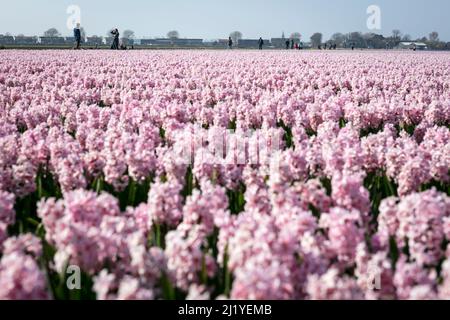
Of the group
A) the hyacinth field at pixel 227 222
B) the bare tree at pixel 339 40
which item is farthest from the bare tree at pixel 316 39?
the hyacinth field at pixel 227 222

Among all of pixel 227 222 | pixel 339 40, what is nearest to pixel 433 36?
pixel 339 40

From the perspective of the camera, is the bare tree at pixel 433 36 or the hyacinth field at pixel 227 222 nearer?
the hyacinth field at pixel 227 222

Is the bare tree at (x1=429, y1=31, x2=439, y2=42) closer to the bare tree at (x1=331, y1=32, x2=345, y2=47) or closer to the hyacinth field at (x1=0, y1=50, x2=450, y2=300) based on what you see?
the bare tree at (x1=331, y1=32, x2=345, y2=47)

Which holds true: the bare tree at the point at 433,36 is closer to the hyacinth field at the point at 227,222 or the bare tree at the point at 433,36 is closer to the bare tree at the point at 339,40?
the bare tree at the point at 339,40

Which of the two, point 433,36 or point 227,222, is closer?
point 227,222

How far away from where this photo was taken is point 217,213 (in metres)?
3.26

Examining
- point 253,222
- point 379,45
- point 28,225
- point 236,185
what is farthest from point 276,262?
point 379,45

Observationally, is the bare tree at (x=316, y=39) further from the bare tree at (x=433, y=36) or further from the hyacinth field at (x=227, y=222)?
the hyacinth field at (x=227, y=222)

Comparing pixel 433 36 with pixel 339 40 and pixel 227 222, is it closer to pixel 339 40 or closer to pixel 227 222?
pixel 339 40

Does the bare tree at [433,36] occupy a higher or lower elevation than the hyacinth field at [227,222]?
higher

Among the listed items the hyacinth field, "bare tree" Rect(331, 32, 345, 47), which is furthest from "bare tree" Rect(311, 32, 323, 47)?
the hyacinth field

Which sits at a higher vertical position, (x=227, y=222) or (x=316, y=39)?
(x=316, y=39)

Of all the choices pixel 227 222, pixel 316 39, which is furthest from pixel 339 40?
pixel 227 222
